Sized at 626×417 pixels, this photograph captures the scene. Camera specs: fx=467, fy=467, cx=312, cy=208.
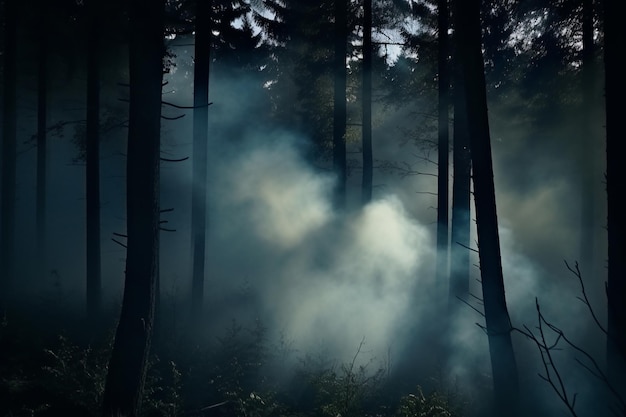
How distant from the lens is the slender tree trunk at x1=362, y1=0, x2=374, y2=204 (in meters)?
15.4

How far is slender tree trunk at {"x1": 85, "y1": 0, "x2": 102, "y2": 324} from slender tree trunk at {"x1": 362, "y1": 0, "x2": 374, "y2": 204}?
8.09 meters

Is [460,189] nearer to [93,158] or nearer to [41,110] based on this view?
[93,158]

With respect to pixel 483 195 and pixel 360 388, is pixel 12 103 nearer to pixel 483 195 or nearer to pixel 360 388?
pixel 360 388

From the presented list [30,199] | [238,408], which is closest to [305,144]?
[238,408]

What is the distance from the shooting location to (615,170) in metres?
5.49

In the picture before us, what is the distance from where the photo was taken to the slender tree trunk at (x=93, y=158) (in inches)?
471

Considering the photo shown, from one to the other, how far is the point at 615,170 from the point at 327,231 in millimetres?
13417

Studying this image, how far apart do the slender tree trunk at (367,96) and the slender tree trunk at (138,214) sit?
10.1 meters

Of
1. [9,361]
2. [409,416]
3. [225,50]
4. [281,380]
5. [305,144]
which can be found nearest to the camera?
[409,416]

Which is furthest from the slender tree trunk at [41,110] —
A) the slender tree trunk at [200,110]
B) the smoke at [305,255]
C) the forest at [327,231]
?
the smoke at [305,255]

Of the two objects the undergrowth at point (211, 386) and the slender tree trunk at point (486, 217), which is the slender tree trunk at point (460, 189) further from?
the slender tree trunk at point (486, 217)

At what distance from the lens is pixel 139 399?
21.1ft

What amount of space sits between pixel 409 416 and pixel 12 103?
52.5 ft

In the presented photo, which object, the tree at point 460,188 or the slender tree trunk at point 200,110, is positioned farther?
the tree at point 460,188
